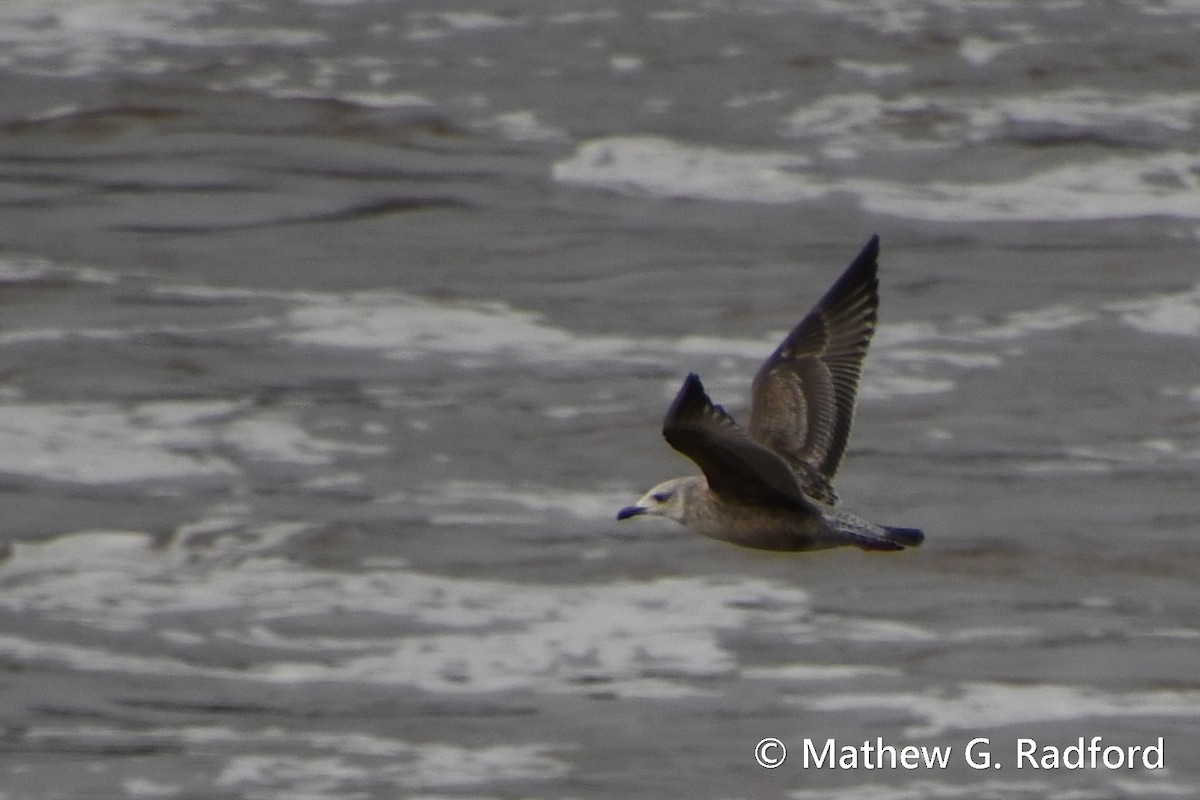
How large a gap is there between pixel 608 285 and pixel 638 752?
5.35 metres

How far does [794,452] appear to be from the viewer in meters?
8.95

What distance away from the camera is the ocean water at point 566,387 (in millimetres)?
12359

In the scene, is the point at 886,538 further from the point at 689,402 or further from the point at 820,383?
the point at 689,402

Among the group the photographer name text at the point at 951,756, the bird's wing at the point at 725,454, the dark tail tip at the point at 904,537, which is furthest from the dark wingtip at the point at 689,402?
the photographer name text at the point at 951,756

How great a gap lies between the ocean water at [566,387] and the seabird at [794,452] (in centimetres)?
308

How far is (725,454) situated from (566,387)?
7610 mm

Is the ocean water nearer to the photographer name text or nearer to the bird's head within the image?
the photographer name text

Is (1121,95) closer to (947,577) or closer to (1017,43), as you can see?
(1017,43)

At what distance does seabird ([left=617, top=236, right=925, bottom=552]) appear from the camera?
816cm

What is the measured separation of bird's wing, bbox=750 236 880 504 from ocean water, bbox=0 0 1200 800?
308cm

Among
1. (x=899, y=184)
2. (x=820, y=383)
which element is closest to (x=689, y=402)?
(x=820, y=383)

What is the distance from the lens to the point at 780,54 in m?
19.2

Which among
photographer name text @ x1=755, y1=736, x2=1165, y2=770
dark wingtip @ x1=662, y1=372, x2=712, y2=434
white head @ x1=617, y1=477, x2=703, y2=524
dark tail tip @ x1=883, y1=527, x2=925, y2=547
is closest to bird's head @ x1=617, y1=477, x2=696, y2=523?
white head @ x1=617, y1=477, x2=703, y2=524

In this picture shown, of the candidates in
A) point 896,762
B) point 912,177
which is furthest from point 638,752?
point 912,177
